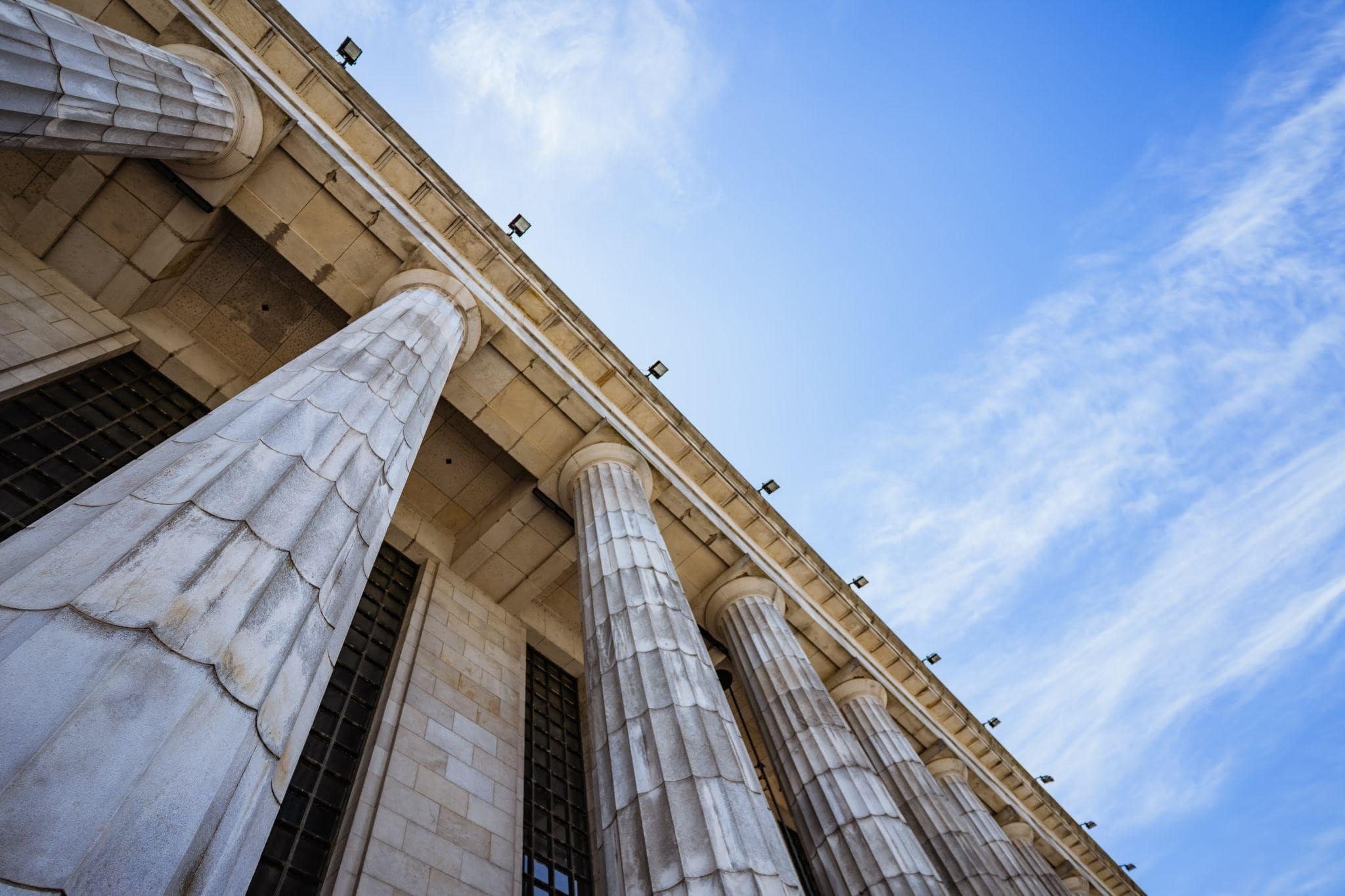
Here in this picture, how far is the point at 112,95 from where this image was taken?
8664mm

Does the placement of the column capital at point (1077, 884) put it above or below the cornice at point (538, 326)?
below

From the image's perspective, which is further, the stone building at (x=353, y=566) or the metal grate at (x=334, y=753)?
the metal grate at (x=334, y=753)

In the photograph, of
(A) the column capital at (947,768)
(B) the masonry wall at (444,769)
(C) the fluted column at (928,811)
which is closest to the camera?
(B) the masonry wall at (444,769)

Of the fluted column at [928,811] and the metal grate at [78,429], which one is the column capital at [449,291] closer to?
the metal grate at [78,429]

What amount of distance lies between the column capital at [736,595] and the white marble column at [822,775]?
0.40m

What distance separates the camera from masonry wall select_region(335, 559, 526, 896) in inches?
355

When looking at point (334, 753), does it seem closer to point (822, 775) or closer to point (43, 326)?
point (822, 775)

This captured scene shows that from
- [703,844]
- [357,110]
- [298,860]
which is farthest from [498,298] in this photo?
[703,844]

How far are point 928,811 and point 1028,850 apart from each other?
26.8 ft

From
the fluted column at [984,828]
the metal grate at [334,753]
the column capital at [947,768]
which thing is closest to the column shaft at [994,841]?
the fluted column at [984,828]

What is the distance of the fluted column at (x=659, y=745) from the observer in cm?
662

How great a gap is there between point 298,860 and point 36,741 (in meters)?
7.49

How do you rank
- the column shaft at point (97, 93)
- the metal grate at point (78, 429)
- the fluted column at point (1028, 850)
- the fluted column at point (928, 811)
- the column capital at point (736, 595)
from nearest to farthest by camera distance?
the column shaft at point (97, 93) → the metal grate at point (78, 429) → the fluted column at point (928, 811) → the column capital at point (736, 595) → the fluted column at point (1028, 850)

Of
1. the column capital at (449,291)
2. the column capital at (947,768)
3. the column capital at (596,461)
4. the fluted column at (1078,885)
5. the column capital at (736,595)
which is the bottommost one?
the fluted column at (1078,885)
